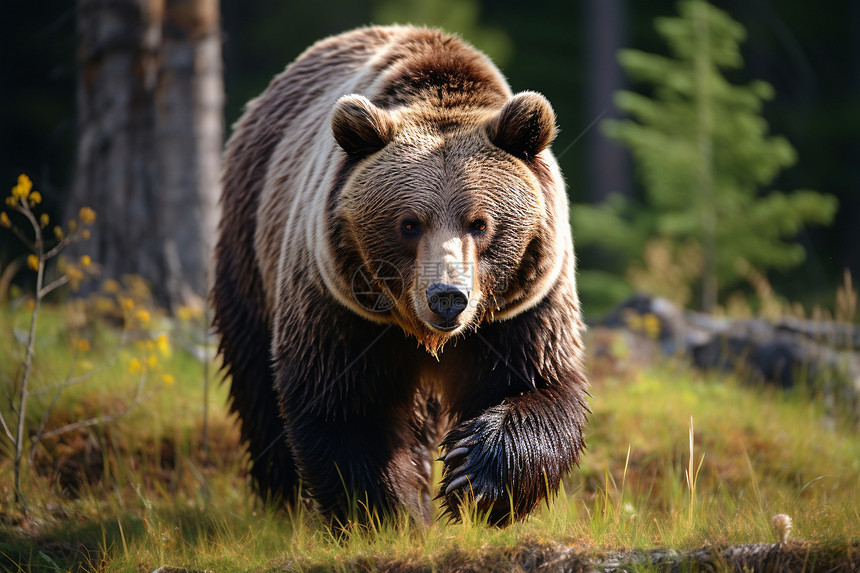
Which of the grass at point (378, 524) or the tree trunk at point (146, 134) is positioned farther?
the tree trunk at point (146, 134)

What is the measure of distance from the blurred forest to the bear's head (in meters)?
9.97

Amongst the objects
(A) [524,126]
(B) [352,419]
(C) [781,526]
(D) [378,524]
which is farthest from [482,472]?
(A) [524,126]

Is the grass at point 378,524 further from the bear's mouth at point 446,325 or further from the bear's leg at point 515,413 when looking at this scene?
the bear's mouth at point 446,325

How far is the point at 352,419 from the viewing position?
143 inches

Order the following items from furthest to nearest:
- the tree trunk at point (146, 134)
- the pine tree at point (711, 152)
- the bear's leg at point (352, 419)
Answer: the pine tree at point (711, 152) < the tree trunk at point (146, 134) < the bear's leg at point (352, 419)

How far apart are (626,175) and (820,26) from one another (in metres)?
6.66

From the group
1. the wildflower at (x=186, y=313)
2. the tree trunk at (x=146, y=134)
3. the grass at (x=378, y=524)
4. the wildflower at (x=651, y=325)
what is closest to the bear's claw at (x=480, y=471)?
the grass at (x=378, y=524)

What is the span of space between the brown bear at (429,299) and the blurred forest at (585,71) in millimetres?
9803

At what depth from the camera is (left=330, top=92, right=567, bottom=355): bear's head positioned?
3.28 meters

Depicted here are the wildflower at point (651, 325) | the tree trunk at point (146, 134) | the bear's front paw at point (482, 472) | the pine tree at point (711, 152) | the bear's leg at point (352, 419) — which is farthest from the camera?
the pine tree at point (711, 152)

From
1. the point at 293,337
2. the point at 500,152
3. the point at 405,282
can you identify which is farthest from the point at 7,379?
the point at 500,152

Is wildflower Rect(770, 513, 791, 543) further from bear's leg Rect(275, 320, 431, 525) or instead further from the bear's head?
bear's leg Rect(275, 320, 431, 525)

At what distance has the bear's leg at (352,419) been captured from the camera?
11.6 ft

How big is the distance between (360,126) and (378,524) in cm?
163
